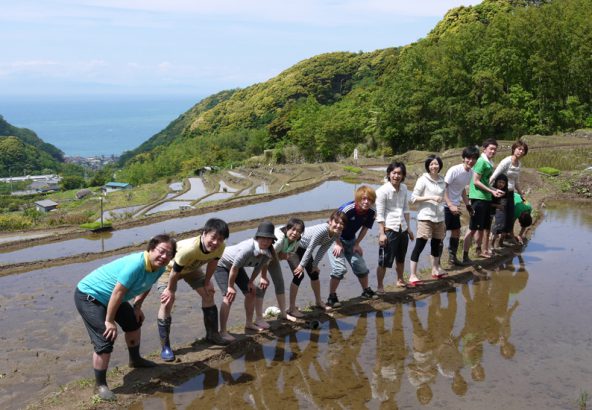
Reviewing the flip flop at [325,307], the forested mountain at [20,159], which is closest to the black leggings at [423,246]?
the flip flop at [325,307]

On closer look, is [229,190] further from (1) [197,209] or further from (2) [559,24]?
(2) [559,24]

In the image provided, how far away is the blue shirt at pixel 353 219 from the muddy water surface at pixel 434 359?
44.7 inches

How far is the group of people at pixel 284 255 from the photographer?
525 centimetres

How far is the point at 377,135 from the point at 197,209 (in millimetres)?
23931

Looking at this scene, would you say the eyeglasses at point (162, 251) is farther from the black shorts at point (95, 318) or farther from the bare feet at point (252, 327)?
the bare feet at point (252, 327)

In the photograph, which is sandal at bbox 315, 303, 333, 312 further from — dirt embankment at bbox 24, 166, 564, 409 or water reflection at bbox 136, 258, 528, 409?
water reflection at bbox 136, 258, 528, 409

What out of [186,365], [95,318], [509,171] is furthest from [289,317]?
[509,171]

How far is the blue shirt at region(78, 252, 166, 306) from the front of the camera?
204 inches

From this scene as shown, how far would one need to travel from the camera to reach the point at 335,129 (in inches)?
1743

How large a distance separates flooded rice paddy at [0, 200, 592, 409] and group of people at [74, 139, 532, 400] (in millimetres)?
537

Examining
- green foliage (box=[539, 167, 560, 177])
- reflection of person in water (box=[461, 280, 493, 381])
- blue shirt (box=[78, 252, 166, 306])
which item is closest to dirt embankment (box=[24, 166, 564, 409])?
reflection of person in water (box=[461, 280, 493, 381])

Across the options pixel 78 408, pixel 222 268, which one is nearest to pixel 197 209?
pixel 222 268

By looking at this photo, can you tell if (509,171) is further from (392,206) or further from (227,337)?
(227,337)

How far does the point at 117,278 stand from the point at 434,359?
3.45 metres
